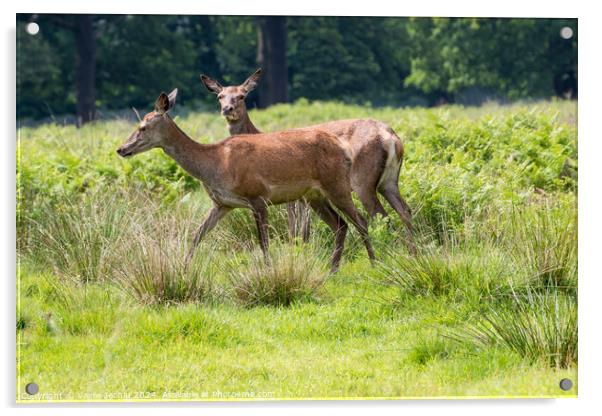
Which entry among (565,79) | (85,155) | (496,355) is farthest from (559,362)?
(85,155)

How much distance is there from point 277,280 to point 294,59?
12601 mm

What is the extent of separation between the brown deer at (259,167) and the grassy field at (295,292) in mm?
273

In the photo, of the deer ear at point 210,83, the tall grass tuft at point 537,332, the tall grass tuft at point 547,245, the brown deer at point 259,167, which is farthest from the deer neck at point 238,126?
the tall grass tuft at point 537,332

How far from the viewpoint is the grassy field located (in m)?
7.08

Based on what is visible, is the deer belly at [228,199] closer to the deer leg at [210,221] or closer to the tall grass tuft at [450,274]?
the deer leg at [210,221]

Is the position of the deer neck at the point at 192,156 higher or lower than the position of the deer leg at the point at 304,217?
higher

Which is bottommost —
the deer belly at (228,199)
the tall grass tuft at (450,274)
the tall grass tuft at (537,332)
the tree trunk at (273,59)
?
the tall grass tuft at (537,332)

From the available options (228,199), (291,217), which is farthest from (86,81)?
(228,199)

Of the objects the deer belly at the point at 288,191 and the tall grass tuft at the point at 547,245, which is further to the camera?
the deer belly at the point at 288,191

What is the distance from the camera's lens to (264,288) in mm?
8695

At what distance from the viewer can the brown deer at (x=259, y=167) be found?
30.9 ft

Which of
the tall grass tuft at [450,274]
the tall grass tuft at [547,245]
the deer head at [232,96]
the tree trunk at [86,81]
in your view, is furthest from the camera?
the tree trunk at [86,81]

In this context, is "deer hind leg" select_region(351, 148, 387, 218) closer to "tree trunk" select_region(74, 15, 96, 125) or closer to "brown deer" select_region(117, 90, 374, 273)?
"brown deer" select_region(117, 90, 374, 273)
